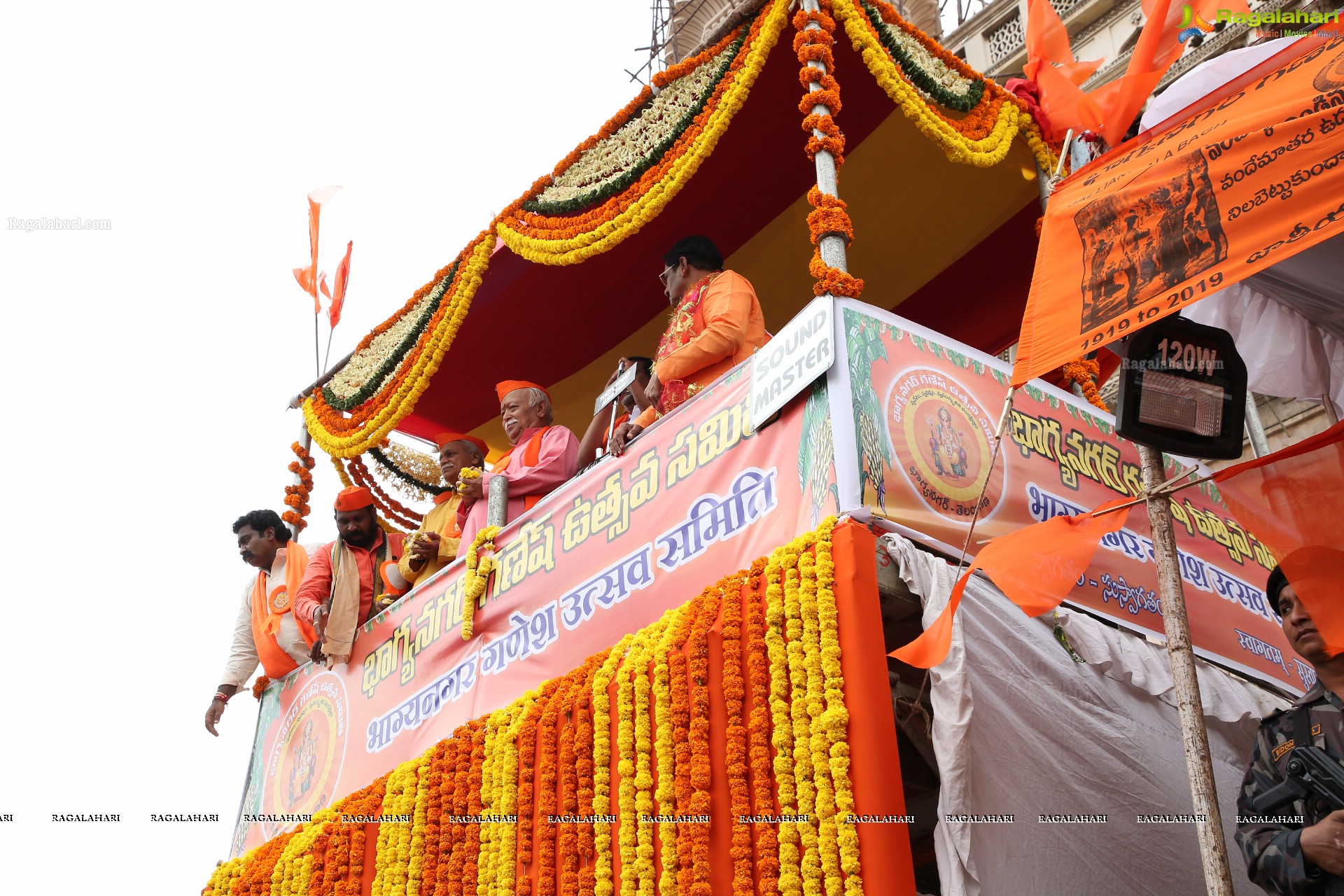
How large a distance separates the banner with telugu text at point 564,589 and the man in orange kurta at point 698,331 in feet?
1.05

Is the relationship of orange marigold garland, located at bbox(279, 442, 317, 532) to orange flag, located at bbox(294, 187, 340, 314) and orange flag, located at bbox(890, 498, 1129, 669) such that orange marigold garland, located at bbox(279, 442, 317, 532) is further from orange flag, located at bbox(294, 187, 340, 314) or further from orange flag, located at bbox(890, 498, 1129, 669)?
orange flag, located at bbox(890, 498, 1129, 669)

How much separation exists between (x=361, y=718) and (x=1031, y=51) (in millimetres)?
5088

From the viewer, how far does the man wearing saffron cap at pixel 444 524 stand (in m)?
7.24

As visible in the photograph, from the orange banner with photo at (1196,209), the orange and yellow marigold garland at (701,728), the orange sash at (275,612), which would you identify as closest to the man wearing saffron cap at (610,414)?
the orange and yellow marigold garland at (701,728)

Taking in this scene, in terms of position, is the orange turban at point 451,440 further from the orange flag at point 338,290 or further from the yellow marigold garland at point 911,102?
the yellow marigold garland at point 911,102

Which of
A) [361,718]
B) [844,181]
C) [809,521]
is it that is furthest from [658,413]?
[361,718]

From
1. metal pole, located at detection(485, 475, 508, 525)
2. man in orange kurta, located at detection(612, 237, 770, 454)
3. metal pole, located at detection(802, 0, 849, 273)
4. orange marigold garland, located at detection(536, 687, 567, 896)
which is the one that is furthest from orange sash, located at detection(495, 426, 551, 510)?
metal pole, located at detection(802, 0, 849, 273)

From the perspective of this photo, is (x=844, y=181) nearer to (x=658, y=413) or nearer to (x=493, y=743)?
(x=658, y=413)

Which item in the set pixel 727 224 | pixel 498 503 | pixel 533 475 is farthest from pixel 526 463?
pixel 727 224

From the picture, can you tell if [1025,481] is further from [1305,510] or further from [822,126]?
[822,126]

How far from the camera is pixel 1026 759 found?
438cm

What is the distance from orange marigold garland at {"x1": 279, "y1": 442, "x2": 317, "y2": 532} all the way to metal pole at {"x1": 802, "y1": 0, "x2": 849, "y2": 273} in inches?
197

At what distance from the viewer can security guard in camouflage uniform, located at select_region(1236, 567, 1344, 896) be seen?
11.0 ft

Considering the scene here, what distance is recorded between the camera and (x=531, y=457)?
6.88 metres
